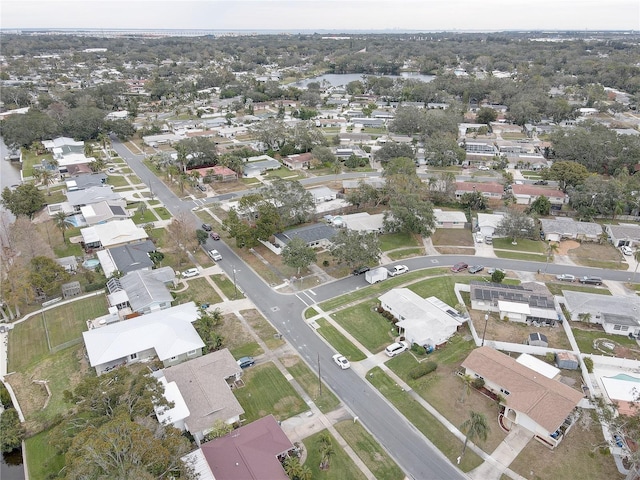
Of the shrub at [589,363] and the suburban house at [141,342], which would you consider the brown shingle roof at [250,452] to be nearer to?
the suburban house at [141,342]

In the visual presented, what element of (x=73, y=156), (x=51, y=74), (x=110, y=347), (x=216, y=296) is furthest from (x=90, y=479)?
(x=51, y=74)

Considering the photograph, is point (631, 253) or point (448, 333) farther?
point (631, 253)

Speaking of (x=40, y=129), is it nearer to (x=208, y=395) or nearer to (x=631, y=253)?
(x=208, y=395)

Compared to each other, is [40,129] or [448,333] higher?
[40,129]

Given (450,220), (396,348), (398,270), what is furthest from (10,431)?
(450,220)

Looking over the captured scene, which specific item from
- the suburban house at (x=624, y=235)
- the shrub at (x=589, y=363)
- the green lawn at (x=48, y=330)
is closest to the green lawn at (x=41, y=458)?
the green lawn at (x=48, y=330)

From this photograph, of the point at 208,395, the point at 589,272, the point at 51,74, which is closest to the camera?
the point at 208,395

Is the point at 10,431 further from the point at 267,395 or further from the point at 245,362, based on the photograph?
the point at 267,395

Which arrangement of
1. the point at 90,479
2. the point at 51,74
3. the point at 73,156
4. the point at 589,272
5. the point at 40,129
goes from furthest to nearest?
the point at 51,74
the point at 40,129
the point at 73,156
the point at 589,272
the point at 90,479
